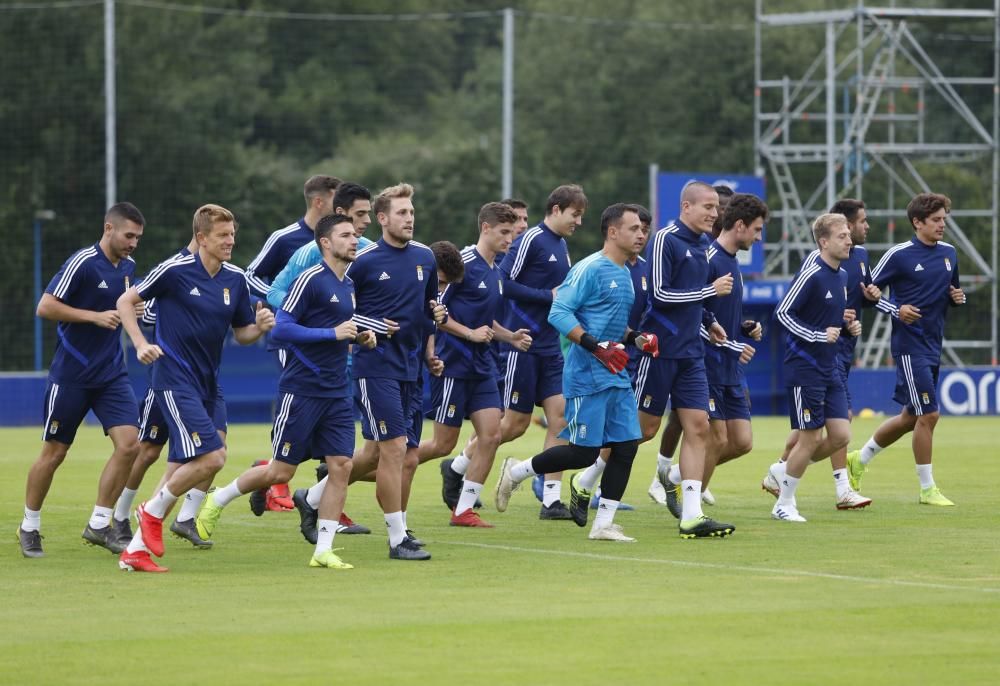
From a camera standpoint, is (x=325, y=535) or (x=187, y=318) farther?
(x=187, y=318)

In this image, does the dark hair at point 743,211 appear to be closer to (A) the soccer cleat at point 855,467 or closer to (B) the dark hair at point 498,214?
(B) the dark hair at point 498,214

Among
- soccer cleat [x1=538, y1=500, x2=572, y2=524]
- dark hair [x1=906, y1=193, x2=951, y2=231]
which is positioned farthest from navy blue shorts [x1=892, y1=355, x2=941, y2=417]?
soccer cleat [x1=538, y1=500, x2=572, y2=524]

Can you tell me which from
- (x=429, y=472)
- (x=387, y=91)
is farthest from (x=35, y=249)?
(x=429, y=472)

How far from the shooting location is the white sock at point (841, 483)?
14.7 meters

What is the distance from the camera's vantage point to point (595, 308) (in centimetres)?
1222

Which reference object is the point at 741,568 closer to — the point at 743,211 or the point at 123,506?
the point at 743,211

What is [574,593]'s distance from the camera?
32.4ft

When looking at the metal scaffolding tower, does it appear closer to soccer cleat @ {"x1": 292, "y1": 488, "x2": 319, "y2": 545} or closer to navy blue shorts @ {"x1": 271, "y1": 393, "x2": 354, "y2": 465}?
soccer cleat @ {"x1": 292, "y1": 488, "x2": 319, "y2": 545}

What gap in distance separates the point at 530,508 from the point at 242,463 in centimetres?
613

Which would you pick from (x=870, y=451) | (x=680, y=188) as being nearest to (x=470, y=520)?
(x=870, y=451)

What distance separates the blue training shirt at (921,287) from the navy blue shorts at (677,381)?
10.5 ft

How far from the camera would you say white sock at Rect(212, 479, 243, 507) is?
38.5 ft

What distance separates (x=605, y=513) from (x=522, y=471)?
1.08m

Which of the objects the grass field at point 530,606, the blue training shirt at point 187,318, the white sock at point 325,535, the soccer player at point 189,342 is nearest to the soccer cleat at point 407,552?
the grass field at point 530,606
